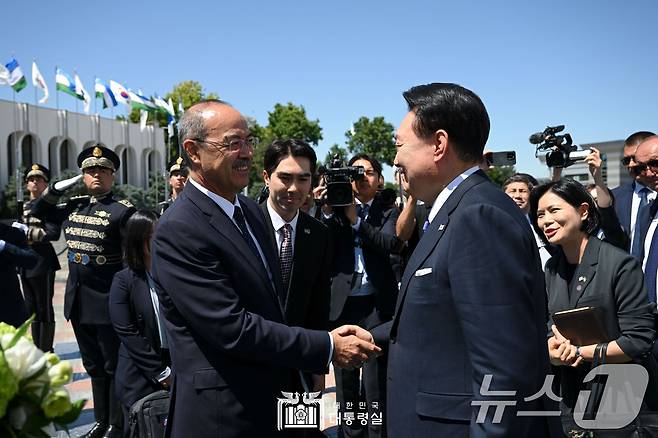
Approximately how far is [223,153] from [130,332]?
6.37 ft

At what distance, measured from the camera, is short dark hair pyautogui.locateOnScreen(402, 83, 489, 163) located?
2.02m

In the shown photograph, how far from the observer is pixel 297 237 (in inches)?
149

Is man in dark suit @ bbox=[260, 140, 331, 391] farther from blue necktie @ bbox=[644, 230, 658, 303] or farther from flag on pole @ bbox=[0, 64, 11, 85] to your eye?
flag on pole @ bbox=[0, 64, 11, 85]

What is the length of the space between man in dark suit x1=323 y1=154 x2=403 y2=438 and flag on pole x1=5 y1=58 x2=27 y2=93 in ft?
100

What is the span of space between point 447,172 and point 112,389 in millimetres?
4102

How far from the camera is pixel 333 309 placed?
4.67 metres

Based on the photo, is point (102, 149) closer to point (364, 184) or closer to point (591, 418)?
point (364, 184)

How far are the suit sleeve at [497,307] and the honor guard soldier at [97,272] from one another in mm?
4003

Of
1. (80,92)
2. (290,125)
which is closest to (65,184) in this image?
(80,92)

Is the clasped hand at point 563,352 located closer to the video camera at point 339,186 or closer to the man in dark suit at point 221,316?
the man in dark suit at point 221,316

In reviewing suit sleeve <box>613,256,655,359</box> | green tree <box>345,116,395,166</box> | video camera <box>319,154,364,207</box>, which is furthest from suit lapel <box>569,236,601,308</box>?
green tree <box>345,116,395,166</box>

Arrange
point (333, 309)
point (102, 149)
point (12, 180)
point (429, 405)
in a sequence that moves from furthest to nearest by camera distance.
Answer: point (12, 180) → point (102, 149) → point (333, 309) → point (429, 405)

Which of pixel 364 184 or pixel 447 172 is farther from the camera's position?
pixel 364 184

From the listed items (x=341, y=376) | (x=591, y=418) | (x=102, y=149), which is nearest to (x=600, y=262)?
(x=591, y=418)
